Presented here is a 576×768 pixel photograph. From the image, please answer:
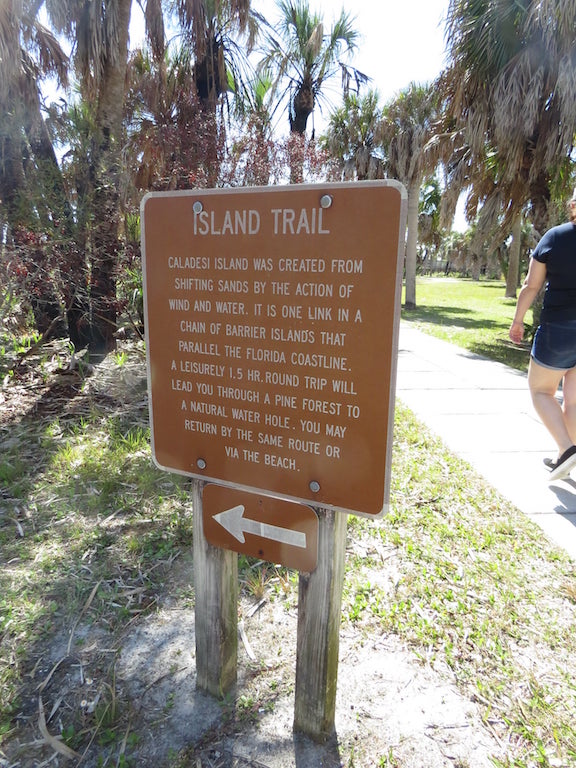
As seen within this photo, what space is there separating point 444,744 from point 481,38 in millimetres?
9506

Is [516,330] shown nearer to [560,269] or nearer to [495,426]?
[560,269]

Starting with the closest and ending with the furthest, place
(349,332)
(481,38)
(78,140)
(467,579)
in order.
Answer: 1. (349,332)
2. (467,579)
3. (78,140)
4. (481,38)

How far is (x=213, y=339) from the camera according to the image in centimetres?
162

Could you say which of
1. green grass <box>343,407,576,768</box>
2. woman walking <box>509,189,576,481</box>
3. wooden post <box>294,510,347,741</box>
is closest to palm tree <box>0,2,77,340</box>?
green grass <box>343,407,576,768</box>

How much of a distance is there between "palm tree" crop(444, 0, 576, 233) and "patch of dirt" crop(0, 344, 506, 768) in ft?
27.1

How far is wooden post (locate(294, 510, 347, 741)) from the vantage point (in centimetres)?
157

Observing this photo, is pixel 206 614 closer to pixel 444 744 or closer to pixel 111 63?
pixel 444 744

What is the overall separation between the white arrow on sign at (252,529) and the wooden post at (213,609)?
0.11 meters

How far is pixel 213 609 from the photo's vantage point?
72.2 inches

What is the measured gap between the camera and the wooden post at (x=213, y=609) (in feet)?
5.92

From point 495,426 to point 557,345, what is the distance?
1.60 m

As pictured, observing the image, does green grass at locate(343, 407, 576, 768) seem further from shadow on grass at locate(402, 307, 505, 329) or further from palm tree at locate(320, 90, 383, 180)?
palm tree at locate(320, 90, 383, 180)

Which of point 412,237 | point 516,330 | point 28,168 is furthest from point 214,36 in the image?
point 412,237

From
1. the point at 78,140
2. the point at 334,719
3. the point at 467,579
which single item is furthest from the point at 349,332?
the point at 78,140
